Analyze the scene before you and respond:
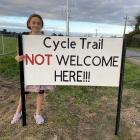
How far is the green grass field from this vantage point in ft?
14.3

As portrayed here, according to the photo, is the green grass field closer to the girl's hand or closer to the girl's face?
the girl's hand

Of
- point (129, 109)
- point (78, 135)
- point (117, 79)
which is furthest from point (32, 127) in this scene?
point (129, 109)

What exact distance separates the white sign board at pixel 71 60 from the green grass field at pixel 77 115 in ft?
2.35

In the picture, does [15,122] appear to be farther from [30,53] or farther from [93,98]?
[93,98]

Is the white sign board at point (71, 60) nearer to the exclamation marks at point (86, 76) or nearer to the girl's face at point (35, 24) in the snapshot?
the exclamation marks at point (86, 76)

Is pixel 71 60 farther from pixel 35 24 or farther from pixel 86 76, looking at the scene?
pixel 35 24

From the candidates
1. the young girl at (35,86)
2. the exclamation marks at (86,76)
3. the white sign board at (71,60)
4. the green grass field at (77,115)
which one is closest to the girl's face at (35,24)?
the young girl at (35,86)

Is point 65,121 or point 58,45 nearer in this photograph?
point 58,45

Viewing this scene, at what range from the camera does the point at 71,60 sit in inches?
164

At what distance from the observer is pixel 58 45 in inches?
162

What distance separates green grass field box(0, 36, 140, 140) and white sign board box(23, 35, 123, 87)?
71 cm

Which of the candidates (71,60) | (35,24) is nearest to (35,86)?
(71,60)

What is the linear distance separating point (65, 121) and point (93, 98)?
140 cm

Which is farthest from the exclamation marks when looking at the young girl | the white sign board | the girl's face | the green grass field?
the girl's face
